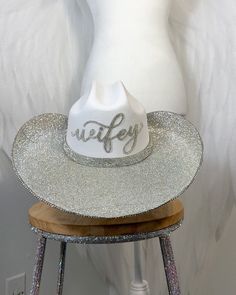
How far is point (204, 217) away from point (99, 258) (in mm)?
221

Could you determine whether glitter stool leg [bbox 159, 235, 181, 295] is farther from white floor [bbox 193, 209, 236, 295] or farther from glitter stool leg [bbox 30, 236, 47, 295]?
white floor [bbox 193, 209, 236, 295]

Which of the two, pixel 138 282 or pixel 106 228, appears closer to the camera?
pixel 106 228

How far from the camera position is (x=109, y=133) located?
2.21ft

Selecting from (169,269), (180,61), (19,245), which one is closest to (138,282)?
(169,269)

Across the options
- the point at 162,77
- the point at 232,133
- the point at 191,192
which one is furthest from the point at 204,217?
the point at 162,77

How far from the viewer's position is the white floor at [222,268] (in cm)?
112

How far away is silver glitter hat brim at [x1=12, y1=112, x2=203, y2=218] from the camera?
24.9 inches

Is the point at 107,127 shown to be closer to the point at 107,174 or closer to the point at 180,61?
the point at 107,174

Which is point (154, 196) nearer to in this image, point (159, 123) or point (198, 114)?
point (159, 123)

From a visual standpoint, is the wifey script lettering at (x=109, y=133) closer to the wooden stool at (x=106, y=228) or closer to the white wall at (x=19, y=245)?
the wooden stool at (x=106, y=228)

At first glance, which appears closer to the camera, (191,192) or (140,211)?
(140,211)

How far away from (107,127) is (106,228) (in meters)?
0.13

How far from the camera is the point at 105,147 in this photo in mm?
679

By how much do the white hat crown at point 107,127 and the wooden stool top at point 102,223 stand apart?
8 centimetres
